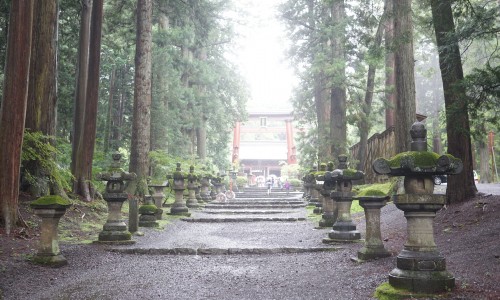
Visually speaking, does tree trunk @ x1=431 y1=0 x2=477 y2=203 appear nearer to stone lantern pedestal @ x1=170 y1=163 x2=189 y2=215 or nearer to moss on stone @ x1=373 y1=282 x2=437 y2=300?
moss on stone @ x1=373 y1=282 x2=437 y2=300

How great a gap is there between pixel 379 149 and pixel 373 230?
1184 cm

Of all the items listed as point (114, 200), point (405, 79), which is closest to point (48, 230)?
point (114, 200)

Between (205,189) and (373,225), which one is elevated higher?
(205,189)

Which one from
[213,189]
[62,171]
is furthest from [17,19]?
[213,189]

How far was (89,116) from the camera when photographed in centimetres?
1211

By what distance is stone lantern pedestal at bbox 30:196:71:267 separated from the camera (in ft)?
19.4

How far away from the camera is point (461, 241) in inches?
250

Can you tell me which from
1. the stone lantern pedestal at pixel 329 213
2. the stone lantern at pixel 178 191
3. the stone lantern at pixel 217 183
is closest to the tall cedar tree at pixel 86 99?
the stone lantern at pixel 178 191

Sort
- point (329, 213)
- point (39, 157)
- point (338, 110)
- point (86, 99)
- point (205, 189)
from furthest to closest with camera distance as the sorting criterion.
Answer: point (205, 189), point (338, 110), point (86, 99), point (329, 213), point (39, 157)

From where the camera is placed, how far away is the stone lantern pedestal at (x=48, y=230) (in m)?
5.92

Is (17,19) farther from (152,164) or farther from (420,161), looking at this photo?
(152,164)

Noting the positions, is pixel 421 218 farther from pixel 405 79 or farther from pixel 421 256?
pixel 405 79

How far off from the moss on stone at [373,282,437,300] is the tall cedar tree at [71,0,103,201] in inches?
357

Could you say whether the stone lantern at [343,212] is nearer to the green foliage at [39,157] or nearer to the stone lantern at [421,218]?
the stone lantern at [421,218]
